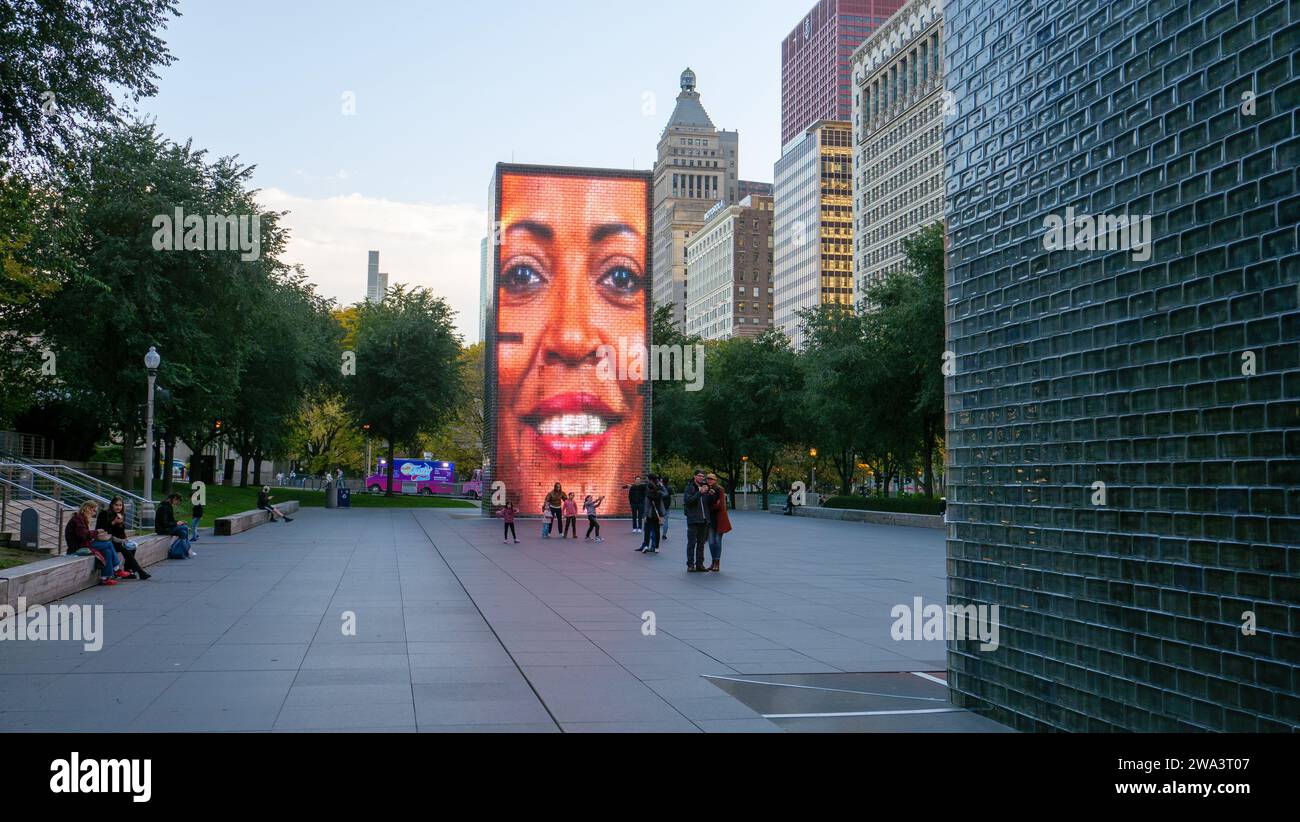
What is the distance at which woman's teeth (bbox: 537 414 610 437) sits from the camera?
43.5 m

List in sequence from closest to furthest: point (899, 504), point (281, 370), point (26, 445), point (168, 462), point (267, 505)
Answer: point (267, 505)
point (168, 462)
point (899, 504)
point (26, 445)
point (281, 370)

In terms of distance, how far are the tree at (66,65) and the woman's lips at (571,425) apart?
24.8 m

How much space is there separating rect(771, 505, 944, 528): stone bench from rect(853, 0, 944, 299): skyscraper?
75.0 m

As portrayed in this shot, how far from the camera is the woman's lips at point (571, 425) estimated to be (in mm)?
43469

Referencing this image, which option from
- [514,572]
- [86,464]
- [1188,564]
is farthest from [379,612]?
[86,464]

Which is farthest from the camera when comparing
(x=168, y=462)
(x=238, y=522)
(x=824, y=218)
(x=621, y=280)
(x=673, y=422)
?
(x=824, y=218)

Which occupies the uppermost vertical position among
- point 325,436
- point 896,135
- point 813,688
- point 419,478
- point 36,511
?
point 896,135

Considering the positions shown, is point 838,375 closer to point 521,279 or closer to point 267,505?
point 521,279

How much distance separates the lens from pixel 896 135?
458ft

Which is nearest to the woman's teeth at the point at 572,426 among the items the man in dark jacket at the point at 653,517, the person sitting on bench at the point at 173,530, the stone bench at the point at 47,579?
the man in dark jacket at the point at 653,517

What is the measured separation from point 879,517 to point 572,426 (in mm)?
13593

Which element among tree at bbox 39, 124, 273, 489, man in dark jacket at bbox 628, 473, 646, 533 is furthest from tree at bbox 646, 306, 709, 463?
tree at bbox 39, 124, 273, 489

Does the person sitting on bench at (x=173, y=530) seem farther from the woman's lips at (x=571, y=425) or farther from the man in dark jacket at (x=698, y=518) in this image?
the woman's lips at (x=571, y=425)

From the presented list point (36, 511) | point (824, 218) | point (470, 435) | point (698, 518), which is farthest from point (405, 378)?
point (824, 218)
